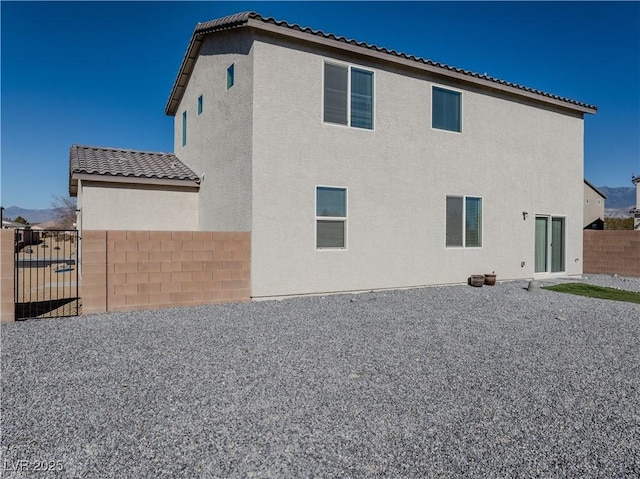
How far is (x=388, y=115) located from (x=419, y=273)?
4609 millimetres

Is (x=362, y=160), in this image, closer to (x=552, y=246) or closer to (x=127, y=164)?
(x=127, y=164)

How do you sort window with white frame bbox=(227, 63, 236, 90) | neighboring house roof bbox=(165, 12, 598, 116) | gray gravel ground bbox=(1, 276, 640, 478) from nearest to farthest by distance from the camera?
gray gravel ground bbox=(1, 276, 640, 478) < neighboring house roof bbox=(165, 12, 598, 116) < window with white frame bbox=(227, 63, 236, 90)

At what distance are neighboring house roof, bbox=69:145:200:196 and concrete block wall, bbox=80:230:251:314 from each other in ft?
11.9

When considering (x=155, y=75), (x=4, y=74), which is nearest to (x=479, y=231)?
(x=155, y=75)

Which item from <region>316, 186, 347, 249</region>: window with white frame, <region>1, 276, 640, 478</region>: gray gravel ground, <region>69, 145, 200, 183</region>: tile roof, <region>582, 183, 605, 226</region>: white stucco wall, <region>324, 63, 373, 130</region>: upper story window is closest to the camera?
<region>1, 276, 640, 478</region>: gray gravel ground

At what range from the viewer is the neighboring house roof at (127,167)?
10.8 metres

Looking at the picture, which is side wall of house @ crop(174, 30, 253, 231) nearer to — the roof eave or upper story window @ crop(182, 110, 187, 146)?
the roof eave

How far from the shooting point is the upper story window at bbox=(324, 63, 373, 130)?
10055 millimetres

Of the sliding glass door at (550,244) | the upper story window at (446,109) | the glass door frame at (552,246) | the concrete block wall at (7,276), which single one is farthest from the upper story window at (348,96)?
the sliding glass door at (550,244)

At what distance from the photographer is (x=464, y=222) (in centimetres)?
1214

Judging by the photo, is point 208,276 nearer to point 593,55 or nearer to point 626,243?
point 626,243

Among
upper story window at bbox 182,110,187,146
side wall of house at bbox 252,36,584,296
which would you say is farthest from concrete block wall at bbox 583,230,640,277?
upper story window at bbox 182,110,187,146

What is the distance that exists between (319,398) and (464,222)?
952 cm

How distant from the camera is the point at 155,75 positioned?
18203 millimetres
